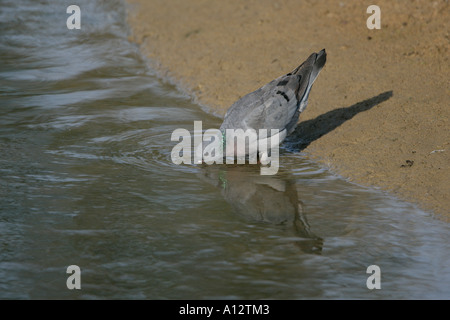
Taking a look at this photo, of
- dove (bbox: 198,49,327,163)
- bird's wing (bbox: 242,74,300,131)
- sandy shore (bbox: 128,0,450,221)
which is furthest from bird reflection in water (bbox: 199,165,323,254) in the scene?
sandy shore (bbox: 128,0,450,221)

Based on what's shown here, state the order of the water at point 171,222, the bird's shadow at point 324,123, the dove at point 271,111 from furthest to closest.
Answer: the bird's shadow at point 324,123, the dove at point 271,111, the water at point 171,222

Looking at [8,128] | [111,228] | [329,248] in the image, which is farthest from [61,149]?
[329,248]

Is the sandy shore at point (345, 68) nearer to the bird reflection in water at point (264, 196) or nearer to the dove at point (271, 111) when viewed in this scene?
the dove at point (271, 111)

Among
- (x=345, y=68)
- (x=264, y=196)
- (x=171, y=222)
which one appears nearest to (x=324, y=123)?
(x=345, y=68)

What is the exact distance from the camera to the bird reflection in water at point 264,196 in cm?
549

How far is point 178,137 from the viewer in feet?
25.6

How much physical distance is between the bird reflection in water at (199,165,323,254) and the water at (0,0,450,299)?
0.02 m

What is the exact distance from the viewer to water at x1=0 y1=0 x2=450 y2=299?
4.65 metres

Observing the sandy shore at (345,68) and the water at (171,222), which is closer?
the water at (171,222)

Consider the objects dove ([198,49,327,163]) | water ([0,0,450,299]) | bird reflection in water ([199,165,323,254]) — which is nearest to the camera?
water ([0,0,450,299])

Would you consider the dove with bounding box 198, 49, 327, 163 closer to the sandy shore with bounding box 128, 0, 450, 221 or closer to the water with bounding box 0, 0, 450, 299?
the water with bounding box 0, 0, 450, 299

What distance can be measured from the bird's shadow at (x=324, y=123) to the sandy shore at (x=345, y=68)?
0.01 meters

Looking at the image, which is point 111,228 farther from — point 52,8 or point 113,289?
point 52,8

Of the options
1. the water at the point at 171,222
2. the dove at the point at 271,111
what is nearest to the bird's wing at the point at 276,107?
the dove at the point at 271,111
